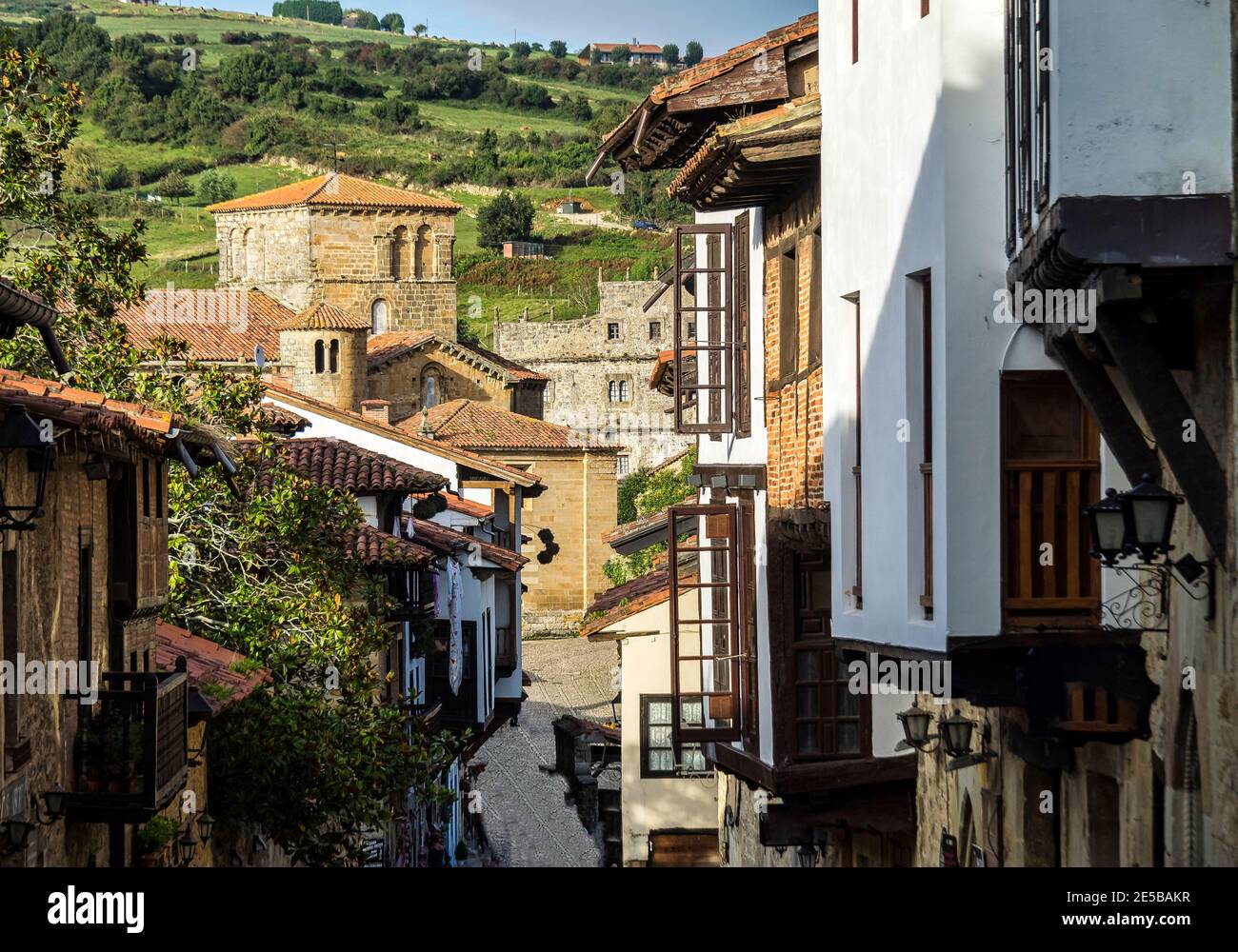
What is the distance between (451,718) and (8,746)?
71.6 feet

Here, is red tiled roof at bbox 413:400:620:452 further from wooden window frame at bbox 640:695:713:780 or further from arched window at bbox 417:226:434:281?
wooden window frame at bbox 640:695:713:780

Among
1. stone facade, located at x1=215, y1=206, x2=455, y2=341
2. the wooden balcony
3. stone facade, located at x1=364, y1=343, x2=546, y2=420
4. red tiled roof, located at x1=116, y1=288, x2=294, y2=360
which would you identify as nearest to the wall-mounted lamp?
Result: the wooden balcony

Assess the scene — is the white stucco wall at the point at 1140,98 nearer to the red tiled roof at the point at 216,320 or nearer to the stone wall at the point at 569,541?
the red tiled roof at the point at 216,320

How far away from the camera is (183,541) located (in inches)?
770

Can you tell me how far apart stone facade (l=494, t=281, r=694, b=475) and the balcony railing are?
260ft

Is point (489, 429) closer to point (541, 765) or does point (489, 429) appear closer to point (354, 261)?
point (354, 261)

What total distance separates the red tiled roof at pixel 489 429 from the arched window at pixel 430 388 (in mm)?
7926

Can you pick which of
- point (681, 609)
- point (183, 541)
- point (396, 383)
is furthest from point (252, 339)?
point (183, 541)

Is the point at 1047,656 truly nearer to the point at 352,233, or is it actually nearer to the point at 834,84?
the point at 834,84

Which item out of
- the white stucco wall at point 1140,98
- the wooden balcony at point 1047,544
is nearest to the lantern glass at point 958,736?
the wooden balcony at point 1047,544

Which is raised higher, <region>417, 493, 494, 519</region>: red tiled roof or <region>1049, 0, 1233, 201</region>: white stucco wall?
<region>1049, 0, 1233, 201</region>: white stucco wall

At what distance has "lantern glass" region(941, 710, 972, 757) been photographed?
42.3 feet

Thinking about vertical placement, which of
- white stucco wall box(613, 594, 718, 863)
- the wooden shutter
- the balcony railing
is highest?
the wooden shutter

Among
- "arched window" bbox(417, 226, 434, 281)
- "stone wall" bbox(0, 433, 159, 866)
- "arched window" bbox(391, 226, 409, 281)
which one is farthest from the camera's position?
"arched window" bbox(417, 226, 434, 281)
